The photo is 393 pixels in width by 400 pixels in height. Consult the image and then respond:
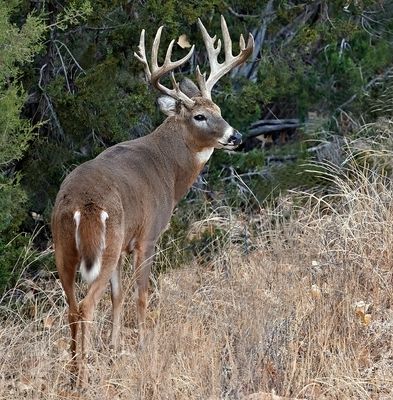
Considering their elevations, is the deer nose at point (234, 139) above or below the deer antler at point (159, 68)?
below

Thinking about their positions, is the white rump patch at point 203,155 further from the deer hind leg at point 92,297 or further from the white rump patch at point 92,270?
the white rump patch at point 92,270

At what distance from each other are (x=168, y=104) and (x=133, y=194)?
1.36 m

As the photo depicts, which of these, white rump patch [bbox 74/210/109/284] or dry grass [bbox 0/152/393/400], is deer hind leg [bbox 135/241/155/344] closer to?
dry grass [bbox 0/152/393/400]

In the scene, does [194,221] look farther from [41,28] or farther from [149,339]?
[149,339]

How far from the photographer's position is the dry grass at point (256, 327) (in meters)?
5.93

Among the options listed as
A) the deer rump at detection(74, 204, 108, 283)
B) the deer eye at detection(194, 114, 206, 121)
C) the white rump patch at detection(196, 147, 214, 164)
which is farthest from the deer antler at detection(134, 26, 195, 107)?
the deer rump at detection(74, 204, 108, 283)

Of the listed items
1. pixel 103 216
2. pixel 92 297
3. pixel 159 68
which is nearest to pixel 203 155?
pixel 159 68

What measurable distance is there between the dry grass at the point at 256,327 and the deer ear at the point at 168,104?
1180 millimetres

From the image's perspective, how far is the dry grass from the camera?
19.4 feet

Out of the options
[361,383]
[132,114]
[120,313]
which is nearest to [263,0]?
[132,114]

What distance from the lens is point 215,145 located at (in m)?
8.59

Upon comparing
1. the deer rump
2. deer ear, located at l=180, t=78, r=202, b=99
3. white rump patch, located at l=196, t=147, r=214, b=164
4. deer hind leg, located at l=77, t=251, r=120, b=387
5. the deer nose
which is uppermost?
the deer rump

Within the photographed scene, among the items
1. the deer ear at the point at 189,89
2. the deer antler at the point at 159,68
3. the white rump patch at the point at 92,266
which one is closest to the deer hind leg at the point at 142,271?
the white rump patch at the point at 92,266

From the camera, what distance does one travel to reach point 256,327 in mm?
6379
